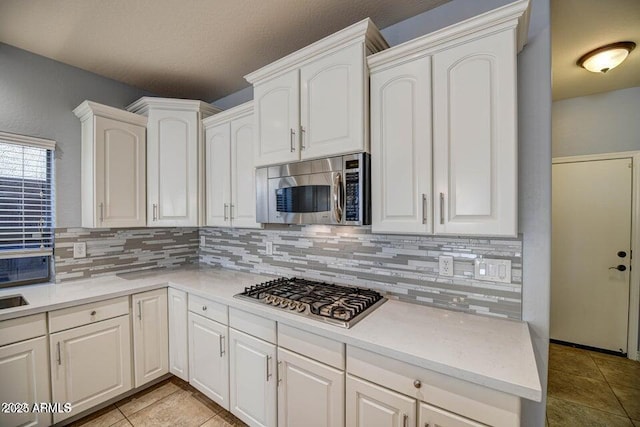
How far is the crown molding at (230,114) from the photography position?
2183 mm

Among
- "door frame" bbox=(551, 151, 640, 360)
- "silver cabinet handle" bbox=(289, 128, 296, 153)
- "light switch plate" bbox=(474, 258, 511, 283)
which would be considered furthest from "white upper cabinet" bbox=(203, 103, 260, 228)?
"door frame" bbox=(551, 151, 640, 360)

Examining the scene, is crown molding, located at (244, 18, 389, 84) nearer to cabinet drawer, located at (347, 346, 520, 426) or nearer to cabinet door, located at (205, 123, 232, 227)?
Result: cabinet door, located at (205, 123, 232, 227)

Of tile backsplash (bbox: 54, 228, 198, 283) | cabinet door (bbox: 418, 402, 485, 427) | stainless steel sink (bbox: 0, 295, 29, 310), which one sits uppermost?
tile backsplash (bbox: 54, 228, 198, 283)

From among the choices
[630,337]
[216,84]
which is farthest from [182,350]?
[630,337]

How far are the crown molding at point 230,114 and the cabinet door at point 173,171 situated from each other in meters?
0.13

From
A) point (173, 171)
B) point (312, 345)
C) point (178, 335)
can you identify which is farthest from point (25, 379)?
point (312, 345)

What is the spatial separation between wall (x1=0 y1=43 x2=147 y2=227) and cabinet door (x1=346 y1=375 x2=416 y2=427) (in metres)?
2.56

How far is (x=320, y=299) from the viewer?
1.64 meters

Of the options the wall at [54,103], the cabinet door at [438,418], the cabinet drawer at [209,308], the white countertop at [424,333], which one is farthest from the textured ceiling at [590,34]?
the wall at [54,103]

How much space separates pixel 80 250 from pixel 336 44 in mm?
2590

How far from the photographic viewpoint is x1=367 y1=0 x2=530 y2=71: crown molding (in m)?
1.16

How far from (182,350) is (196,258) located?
1.16 metres

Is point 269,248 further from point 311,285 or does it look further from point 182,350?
point 182,350

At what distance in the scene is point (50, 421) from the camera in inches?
67.7
